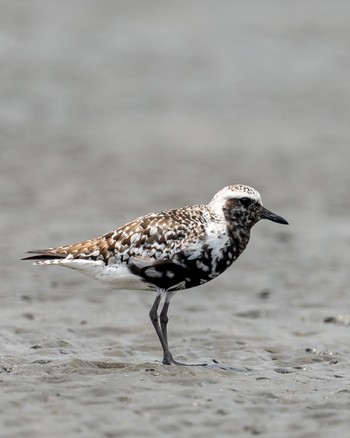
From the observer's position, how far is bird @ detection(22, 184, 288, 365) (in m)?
10.4

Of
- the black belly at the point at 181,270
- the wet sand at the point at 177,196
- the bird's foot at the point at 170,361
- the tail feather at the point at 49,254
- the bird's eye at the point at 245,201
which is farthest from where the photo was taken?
the bird's eye at the point at 245,201

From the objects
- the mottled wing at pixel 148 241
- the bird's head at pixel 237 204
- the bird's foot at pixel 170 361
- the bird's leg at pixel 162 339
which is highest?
the bird's head at pixel 237 204

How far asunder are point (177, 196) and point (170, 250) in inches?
275

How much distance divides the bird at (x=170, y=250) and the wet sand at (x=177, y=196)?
83cm

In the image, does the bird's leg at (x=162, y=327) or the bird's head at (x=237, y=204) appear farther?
the bird's head at (x=237, y=204)

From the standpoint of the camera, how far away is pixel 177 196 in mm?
17297

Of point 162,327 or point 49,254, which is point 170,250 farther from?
point 49,254

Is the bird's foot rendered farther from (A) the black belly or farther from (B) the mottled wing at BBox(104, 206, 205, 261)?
(B) the mottled wing at BBox(104, 206, 205, 261)

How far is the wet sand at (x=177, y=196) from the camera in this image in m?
9.12

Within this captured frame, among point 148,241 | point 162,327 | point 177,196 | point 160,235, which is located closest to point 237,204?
point 160,235

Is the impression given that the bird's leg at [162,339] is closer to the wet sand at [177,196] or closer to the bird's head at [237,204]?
the wet sand at [177,196]

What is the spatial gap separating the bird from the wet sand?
0.83 meters

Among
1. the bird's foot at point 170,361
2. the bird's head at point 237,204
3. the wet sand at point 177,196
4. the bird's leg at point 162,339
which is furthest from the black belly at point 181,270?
the wet sand at point 177,196

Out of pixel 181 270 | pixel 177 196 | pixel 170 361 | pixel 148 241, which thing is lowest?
pixel 170 361
